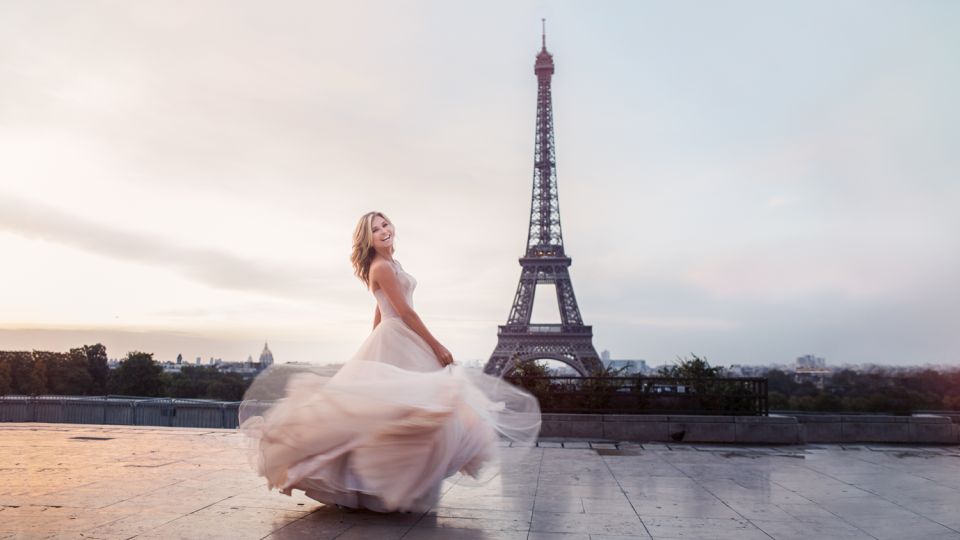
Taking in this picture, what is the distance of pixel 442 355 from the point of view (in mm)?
5758

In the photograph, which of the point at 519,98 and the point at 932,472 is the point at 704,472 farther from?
the point at 519,98

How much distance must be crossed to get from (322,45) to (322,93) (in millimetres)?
1919

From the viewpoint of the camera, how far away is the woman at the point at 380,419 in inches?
201

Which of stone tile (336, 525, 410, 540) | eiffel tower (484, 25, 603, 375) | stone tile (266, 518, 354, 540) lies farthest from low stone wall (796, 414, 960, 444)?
eiffel tower (484, 25, 603, 375)

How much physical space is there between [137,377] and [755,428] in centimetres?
3931

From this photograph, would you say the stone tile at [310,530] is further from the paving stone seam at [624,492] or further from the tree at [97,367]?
the tree at [97,367]

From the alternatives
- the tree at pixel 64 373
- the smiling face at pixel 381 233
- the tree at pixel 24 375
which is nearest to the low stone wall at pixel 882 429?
the smiling face at pixel 381 233

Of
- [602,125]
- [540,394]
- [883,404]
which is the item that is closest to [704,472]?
[540,394]

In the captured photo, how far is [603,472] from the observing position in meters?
8.48

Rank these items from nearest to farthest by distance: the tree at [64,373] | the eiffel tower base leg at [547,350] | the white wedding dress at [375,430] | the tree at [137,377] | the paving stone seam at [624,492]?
the white wedding dress at [375,430] < the paving stone seam at [624,492] < the tree at [64,373] < the tree at [137,377] < the eiffel tower base leg at [547,350]

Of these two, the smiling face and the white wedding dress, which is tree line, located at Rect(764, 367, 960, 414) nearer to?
the white wedding dress

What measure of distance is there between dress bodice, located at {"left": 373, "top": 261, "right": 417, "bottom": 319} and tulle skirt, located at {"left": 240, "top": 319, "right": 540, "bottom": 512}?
0.21 metres

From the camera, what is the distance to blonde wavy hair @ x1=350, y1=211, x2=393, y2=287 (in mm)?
5980

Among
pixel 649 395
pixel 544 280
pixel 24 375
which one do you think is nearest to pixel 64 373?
pixel 24 375
